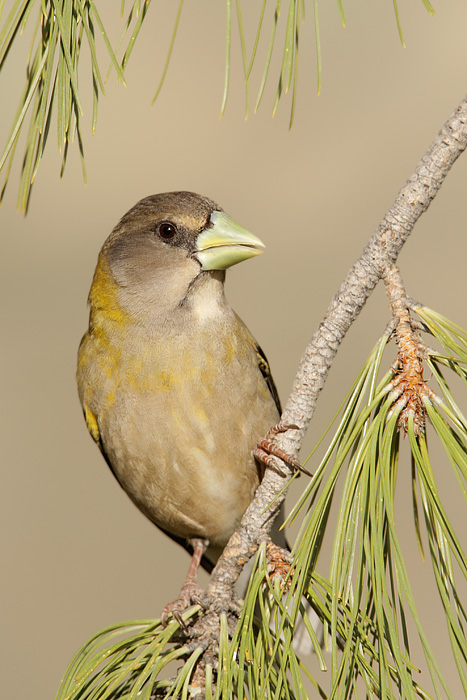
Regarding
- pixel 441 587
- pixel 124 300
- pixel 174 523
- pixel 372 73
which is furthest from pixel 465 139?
pixel 372 73

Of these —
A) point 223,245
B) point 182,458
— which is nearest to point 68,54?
point 223,245

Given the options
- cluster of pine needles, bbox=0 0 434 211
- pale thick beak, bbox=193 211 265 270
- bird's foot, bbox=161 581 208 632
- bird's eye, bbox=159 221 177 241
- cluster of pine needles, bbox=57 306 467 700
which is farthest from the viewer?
bird's eye, bbox=159 221 177 241

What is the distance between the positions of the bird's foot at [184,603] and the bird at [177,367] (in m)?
0.12

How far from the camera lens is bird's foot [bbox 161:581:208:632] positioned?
1740 millimetres

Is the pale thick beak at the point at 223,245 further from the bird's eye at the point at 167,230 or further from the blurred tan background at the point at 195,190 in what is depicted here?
the blurred tan background at the point at 195,190

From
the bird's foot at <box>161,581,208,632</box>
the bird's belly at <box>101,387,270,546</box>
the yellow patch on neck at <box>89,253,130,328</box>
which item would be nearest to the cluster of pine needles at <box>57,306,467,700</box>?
the bird's foot at <box>161,581,208,632</box>

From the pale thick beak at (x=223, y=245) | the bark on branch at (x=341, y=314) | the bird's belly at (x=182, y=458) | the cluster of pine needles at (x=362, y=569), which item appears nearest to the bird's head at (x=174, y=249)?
the pale thick beak at (x=223, y=245)

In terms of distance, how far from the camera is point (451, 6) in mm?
7664

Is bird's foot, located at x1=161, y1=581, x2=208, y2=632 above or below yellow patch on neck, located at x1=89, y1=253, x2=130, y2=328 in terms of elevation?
below

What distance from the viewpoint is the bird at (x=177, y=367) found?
2.54 meters

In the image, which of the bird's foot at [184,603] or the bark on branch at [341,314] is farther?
the bird's foot at [184,603]

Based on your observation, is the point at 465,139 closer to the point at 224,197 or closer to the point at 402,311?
the point at 402,311

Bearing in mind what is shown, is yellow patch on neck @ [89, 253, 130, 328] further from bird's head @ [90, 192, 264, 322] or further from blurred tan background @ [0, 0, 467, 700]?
blurred tan background @ [0, 0, 467, 700]

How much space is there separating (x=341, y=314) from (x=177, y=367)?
0.99 m
